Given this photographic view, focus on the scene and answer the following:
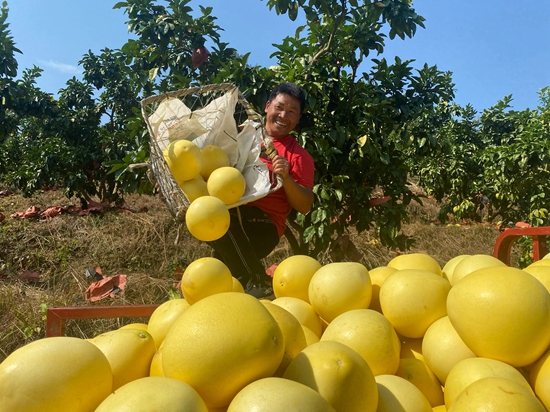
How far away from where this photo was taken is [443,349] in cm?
95

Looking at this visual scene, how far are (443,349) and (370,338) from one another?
0.62 ft

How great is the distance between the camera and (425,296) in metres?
1.06


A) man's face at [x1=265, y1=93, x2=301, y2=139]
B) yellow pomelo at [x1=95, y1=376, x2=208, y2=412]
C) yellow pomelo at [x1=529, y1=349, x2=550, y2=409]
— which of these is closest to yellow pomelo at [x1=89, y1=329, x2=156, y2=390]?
yellow pomelo at [x1=95, y1=376, x2=208, y2=412]

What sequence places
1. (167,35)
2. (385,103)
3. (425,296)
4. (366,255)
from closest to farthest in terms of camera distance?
(425,296) < (385,103) < (167,35) < (366,255)

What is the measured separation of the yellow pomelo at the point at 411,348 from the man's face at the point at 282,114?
6.14ft

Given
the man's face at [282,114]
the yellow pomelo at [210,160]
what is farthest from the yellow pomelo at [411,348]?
the man's face at [282,114]

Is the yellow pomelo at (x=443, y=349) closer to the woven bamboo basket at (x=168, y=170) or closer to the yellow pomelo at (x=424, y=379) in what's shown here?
the yellow pomelo at (x=424, y=379)

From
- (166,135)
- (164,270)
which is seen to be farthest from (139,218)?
(166,135)

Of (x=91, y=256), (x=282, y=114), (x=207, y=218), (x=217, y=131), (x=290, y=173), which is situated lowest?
(x=91, y=256)

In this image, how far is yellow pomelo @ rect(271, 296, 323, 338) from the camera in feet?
3.86

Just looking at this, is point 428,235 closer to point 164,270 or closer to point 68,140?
point 164,270

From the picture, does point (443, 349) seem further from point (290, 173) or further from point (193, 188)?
point (290, 173)

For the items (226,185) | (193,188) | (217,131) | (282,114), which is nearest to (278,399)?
(226,185)

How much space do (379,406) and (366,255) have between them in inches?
196
